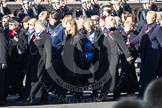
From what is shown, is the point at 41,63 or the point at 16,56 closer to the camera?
the point at 41,63

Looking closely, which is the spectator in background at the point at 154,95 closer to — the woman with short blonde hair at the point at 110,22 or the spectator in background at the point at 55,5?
the woman with short blonde hair at the point at 110,22

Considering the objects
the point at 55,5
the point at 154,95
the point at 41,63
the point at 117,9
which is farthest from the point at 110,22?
the point at 154,95

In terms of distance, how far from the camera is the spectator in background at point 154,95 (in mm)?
3842

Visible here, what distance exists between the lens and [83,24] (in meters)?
10.7

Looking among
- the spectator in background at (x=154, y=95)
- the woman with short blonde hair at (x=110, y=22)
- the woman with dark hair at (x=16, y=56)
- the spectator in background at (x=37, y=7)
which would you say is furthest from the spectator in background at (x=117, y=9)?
the spectator in background at (x=154, y=95)

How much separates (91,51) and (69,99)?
1.00 m

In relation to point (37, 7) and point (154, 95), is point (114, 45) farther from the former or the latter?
point (154, 95)

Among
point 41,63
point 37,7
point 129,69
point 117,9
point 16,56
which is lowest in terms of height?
point 129,69

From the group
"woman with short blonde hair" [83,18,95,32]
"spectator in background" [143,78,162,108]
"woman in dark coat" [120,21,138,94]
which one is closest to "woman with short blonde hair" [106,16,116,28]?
"woman with short blonde hair" [83,18,95,32]

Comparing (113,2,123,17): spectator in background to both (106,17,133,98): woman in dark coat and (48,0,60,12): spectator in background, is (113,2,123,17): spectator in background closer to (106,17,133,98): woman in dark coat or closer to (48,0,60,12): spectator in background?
(48,0,60,12): spectator in background

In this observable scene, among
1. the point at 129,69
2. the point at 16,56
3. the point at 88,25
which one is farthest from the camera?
the point at 129,69

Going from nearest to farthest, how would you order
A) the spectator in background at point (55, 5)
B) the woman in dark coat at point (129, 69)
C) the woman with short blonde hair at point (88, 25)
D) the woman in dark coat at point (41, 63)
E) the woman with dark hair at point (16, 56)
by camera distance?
the woman in dark coat at point (41, 63)
the woman with dark hair at point (16, 56)
the woman with short blonde hair at point (88, 25)
the woman in dark coat at point (129, 69)
the spectator in background at point (55, 5)

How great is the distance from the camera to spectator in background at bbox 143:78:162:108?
151 inches

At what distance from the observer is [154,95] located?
13.1 ft
